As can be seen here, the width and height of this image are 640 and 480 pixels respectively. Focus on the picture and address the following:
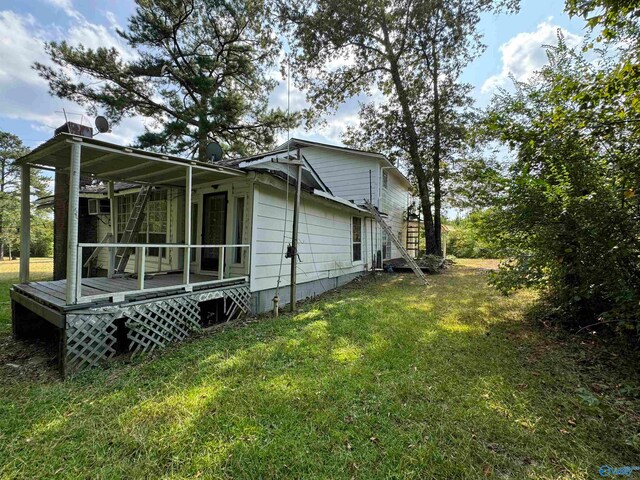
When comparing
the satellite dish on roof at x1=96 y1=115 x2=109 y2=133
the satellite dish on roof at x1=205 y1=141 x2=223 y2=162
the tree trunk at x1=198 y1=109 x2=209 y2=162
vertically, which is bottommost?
the satellite dish on roof at x1=205 y1=141 x2=223 y2=162

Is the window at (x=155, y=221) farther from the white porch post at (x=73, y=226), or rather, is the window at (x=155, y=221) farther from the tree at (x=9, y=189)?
the tree at (x=9, y=189)

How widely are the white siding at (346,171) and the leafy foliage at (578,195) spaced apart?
7.99m

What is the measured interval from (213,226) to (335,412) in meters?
5.27

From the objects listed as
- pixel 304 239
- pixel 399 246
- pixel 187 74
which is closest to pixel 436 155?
pixel 399 246

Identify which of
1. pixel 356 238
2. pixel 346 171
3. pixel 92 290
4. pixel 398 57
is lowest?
pixel 92 290

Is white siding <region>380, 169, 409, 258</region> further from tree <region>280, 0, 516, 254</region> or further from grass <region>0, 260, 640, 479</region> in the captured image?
grass <region>0, 260, 640, 479</region>

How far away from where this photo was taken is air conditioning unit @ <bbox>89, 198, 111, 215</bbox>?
9133 mm

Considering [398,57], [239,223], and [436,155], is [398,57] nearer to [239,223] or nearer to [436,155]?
[436,155]

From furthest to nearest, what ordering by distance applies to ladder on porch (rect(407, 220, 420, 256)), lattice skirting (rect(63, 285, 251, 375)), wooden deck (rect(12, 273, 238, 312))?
ladder on porch (rect(407, 220, 420, 256))
wooden deck (rect(12, 273, 238, 312))
lattice skirting (rect(63, 285, 251, 375))

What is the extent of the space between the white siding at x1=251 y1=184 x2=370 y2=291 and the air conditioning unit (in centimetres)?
644

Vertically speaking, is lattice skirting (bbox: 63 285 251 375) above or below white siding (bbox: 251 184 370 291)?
below

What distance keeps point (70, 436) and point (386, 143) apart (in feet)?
58.6

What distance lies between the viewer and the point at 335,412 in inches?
106

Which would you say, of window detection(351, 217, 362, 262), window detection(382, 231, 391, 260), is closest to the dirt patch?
window detection(351, 217, 362, 262)
